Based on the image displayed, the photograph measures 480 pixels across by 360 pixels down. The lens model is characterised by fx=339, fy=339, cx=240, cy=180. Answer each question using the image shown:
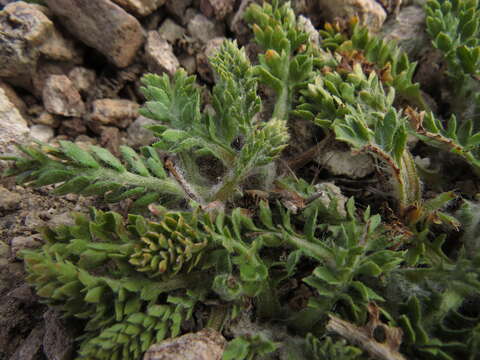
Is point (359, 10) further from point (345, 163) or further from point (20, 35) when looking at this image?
point (20, 35)

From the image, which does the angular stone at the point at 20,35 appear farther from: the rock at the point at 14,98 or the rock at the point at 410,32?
the rock at the point at 410,32

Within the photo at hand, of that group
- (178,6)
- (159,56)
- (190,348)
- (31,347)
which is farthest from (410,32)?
(31,347)

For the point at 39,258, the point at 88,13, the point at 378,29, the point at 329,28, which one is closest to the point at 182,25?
the point at 88,13

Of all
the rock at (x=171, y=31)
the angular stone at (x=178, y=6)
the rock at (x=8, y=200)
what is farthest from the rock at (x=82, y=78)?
the rock at (x=8, y=200)

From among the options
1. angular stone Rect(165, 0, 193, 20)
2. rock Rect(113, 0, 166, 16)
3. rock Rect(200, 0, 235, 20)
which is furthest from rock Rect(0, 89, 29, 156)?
rock Rect(200, 0, 235, 20)

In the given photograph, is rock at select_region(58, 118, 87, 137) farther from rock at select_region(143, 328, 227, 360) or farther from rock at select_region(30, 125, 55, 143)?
rock at select_region(143, 328, 227, 360)

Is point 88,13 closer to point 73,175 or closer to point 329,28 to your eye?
point 73,175
